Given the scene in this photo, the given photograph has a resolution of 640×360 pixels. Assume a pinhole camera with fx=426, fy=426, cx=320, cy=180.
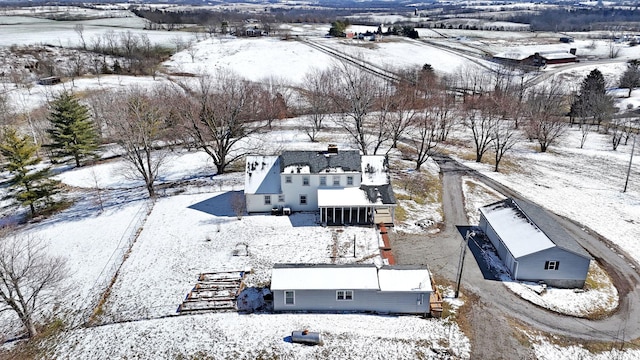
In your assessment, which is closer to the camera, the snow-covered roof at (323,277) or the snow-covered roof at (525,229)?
the snow-covered roof at (323,277)

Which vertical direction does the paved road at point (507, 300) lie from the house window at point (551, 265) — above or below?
below

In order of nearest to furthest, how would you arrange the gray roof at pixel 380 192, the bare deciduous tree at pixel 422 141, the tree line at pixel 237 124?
1. the gray roof at pixel 380 192
2. the tree line at pixel 237 124
3. the bare deciduous tree at pixel 422 141

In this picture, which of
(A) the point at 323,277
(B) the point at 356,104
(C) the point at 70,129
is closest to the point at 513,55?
(B) the point at 356,104

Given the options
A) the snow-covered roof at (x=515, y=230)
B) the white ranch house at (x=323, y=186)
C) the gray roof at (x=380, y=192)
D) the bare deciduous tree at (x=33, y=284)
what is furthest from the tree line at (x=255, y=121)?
the snow-covered roof at (x=515, y=230)

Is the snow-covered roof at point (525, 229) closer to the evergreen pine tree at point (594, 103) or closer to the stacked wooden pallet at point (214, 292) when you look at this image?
the stacked wooden pallet at point (214, 292)

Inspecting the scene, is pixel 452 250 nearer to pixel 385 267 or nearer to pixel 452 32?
pixel 385 267

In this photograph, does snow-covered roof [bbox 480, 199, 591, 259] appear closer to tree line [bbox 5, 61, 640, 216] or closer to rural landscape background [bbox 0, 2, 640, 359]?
rural landscape background [bbox 0, 2, 640, 359]
